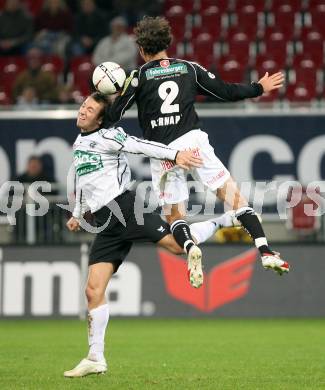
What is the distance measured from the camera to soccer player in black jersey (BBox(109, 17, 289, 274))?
28.9ft

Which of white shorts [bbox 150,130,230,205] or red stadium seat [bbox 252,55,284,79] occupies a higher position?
red stadium seat [bbox 252,55,284,79]

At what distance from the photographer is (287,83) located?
17375 mm

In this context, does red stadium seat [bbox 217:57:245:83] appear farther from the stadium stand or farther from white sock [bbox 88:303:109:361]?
white sock [bbox 88:303:109:361]

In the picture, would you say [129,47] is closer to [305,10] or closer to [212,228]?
[305,10]

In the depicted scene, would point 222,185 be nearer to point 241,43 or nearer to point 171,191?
point 171,191

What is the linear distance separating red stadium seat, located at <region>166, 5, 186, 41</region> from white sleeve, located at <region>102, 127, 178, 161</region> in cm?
1089

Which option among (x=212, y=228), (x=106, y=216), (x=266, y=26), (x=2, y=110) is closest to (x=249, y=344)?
(x=212, y=228)

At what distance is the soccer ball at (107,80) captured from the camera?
28.7 ft

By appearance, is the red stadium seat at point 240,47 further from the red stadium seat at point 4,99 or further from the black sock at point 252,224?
the black sock at point 252,224

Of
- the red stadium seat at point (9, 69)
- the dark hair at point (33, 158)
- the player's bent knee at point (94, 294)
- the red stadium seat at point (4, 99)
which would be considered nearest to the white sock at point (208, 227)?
the player's bent knee at point (94, 294)

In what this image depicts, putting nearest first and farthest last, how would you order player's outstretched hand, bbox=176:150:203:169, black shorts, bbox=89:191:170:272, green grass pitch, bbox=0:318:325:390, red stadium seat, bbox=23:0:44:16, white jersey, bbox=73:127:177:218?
green grass pitch, bbox=0:318:325:390 < player's outstretched hand, bbox=176:150:203:169 < white jersey, bbox=73:127:177:218 < black shorts, bbox=89:191:170:272 < red stadium seat, bbox=23:0:44:16

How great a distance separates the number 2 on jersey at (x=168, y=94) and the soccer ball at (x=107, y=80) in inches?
13.6

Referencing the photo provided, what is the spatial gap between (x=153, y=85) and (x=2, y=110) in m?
7.48


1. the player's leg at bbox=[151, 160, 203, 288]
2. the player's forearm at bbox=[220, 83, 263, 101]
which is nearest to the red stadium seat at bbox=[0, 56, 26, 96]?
the player's leg at bbox=[151, 160, 203, 288]
